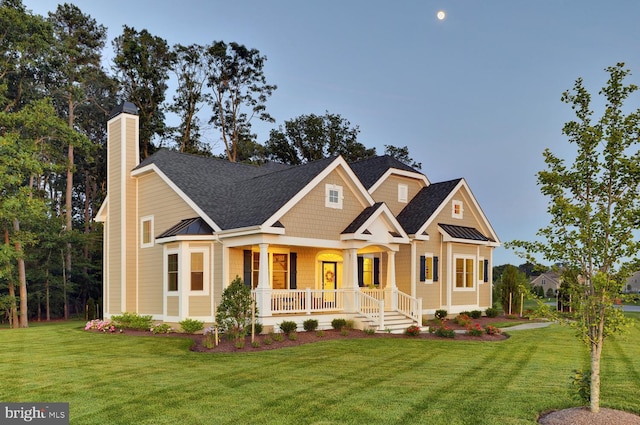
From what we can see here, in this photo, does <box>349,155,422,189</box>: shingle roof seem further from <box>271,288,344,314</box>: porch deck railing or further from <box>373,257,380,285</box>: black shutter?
<box>271,288,344,314</box>: porch deck railing

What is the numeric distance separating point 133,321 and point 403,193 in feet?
44.9

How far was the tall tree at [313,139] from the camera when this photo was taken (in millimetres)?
49531

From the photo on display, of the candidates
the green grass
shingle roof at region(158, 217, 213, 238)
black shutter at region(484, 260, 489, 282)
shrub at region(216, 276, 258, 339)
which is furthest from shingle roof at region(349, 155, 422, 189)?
shrub at region(216, 276, 258, 339)

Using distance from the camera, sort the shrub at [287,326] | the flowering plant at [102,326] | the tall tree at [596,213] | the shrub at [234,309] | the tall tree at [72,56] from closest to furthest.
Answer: the tall tree at [596,213]
the shrub at [234,309]
the shrub at [287,326]
the flowering plant at [102,326]
the tall tree at [72,56]

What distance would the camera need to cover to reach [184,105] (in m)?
41.0

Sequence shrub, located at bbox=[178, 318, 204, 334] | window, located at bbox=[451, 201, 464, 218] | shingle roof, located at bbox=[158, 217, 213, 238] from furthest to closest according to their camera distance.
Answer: window, located at bbox=[451, 201, 464, 218], shingle roof, located at bbox=[158, 217, 213, 238], shrub, located at bbox=[178, 318, 204, 334]

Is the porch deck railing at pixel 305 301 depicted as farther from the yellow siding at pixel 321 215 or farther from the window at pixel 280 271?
the yellow siding at pixel 321 215

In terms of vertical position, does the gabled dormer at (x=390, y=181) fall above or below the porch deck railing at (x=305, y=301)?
above

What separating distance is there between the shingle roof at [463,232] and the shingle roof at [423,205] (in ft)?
3.45

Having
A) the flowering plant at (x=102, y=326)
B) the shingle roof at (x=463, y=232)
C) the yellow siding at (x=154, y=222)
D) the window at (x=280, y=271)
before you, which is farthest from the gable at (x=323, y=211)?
the flowering plant at (x=102, y=326)

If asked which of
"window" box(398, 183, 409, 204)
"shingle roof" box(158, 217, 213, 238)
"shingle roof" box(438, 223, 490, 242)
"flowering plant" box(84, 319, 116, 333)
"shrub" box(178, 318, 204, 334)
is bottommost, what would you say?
"flowering plant" box(84, 319, 116, 333)

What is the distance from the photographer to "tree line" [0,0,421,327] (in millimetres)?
26375

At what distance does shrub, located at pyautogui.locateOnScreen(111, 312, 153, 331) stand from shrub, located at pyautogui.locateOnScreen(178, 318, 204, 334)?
7.15 ft

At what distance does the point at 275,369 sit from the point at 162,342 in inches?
244
